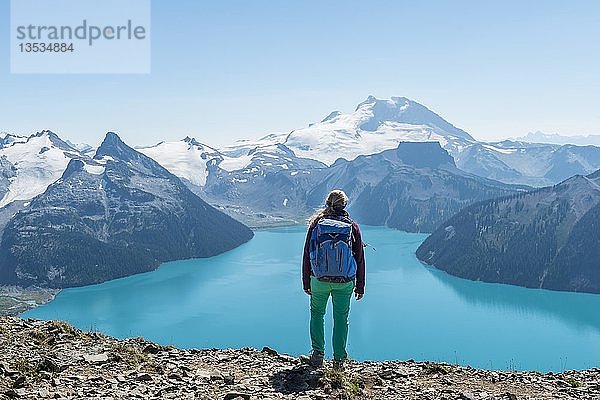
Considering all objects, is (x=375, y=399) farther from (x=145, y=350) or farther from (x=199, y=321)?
(x=199, y=321)

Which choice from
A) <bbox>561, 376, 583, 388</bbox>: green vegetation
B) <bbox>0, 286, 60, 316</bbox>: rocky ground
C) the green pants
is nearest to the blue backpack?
the green pants

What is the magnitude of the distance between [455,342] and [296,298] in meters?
37.5

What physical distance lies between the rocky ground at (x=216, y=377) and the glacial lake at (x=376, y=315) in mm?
51717

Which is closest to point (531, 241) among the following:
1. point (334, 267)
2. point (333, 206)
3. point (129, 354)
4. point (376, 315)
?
point (376, 315)

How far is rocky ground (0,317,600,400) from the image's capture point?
8.90 m

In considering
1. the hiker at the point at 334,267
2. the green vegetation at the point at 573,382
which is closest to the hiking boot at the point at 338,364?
the hiker at the point at 334,267

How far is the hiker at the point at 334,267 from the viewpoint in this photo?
393 inches

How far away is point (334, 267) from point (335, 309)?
1008 mm

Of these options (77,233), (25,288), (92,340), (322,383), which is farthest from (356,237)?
(77,233)

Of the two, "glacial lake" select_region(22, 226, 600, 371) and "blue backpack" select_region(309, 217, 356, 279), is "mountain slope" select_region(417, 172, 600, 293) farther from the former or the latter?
"blue backpack" select_region(309, 217, 356, 279)

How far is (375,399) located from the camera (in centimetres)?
914

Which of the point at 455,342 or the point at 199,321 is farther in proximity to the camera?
the point at 199,321

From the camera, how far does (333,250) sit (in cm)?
995

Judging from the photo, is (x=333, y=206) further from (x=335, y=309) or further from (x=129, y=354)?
(x=129, y=354)
